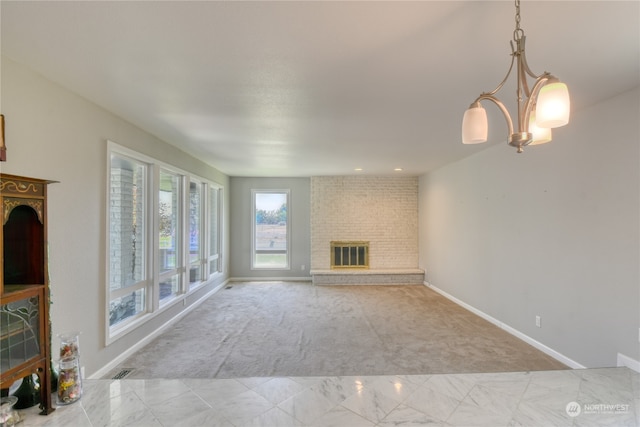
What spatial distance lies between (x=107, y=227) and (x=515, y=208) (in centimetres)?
461

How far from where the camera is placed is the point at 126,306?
3443 mm

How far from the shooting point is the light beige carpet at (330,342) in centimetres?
299

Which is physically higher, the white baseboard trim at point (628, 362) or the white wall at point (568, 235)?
the white wall at point (568, 235)

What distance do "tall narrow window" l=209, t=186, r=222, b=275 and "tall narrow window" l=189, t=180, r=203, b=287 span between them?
490 mm

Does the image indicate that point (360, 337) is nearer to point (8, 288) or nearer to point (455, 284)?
point (455, 284)

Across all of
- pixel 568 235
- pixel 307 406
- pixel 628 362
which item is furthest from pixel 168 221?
pixel 628 362

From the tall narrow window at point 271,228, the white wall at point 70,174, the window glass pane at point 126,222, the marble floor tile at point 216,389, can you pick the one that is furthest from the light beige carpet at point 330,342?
the tall narrow window at point 271,228

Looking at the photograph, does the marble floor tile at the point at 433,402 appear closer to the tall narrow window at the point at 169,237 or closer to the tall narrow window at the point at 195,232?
the tall narrow window at the point at 169,237

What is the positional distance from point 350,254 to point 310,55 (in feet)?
19.1

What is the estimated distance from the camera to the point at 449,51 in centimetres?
185

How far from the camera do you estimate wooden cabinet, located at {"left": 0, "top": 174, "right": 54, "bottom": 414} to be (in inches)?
53.7

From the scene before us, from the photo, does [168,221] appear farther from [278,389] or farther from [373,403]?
[373,403]

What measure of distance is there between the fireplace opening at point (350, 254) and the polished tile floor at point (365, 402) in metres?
5.62

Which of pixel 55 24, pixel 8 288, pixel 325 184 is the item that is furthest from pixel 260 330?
pixel 325 184
